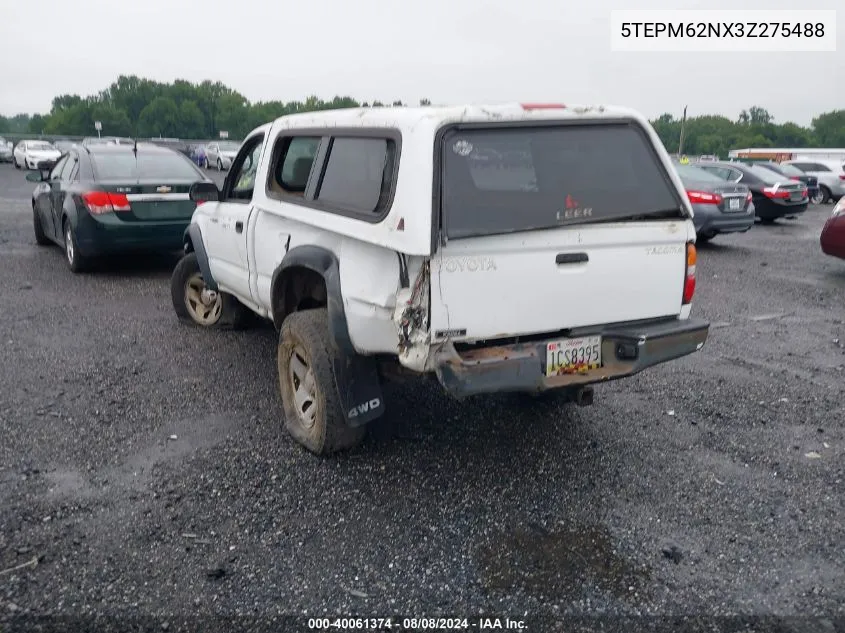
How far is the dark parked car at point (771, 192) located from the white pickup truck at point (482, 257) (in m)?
13.0

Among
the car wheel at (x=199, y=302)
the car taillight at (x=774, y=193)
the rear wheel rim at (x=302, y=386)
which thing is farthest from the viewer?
the car taillight at (x=774, y=193)

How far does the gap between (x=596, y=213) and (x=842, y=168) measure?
80.4ft

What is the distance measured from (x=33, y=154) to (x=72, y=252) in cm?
3180

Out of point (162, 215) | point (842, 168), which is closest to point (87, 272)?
point (162, 215)

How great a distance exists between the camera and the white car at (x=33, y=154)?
36125mm

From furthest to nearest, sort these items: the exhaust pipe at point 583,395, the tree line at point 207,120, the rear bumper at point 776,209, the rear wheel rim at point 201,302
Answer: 1. the tree line at point 207,120
2. the rear bumper at point 776,209
3. the rear wheel rim at point 201,302
4. the exhaust pipe at point 583,395

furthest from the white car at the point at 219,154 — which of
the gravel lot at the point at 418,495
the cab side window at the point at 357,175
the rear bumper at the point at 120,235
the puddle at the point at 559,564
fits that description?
the puddle at the point at 559,564

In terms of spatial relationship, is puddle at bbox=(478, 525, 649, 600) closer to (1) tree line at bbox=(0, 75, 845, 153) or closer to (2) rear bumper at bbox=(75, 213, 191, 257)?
(2) rear bumper at bbox=(75, 213, 191, 257)

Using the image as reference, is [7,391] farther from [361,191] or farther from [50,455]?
[361,191]

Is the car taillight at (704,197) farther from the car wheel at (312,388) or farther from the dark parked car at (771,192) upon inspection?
the car wheel at (312,388)

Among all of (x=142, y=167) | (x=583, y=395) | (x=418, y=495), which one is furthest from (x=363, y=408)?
(x=142, y=167)

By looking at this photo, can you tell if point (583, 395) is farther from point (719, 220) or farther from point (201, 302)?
point (719, 220)

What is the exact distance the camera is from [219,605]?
9.77ft

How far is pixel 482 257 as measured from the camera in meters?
3.51
